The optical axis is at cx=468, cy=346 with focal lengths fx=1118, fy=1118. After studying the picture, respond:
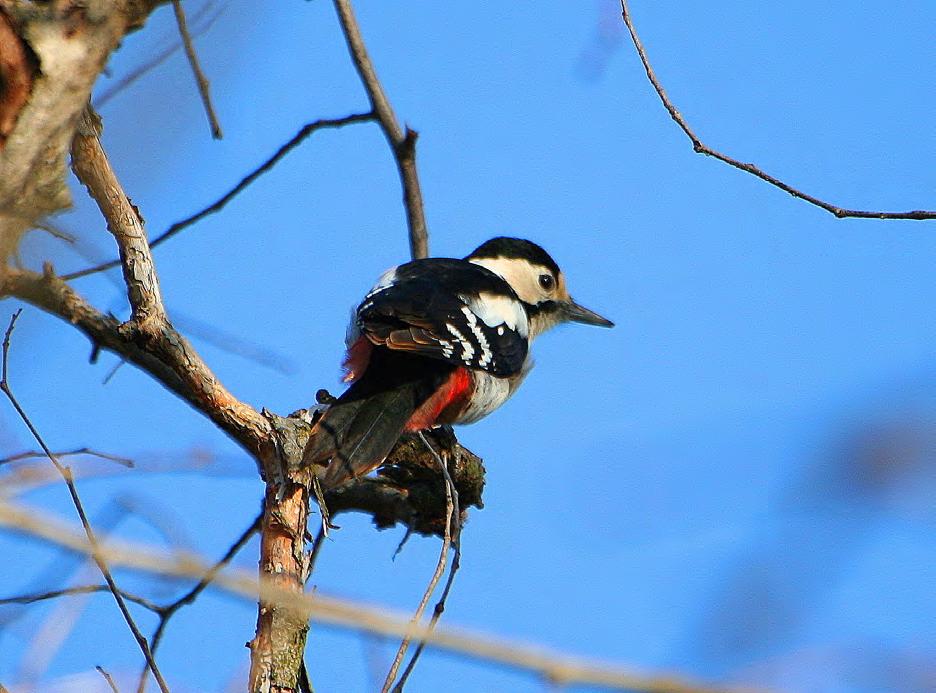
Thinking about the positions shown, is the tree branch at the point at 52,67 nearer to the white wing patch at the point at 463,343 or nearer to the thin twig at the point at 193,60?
the thin twig at the point at 193,60

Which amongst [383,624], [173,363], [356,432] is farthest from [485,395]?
[383,624]

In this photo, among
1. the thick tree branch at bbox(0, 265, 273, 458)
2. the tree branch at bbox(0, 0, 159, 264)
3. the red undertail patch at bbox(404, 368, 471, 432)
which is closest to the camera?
the tree branch at bbox(0, 0, 159, 264)

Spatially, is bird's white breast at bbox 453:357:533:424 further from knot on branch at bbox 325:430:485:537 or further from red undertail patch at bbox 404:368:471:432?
knot on branch at bbox 325:430:485:537

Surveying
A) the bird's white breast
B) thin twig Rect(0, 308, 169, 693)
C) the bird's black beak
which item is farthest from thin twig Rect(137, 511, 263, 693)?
the bird's black beak

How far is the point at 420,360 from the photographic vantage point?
14.5ft

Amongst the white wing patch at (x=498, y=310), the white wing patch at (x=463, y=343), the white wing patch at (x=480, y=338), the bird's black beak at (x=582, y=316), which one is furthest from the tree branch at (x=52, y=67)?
the bird's black beak at (x=582, y=316)

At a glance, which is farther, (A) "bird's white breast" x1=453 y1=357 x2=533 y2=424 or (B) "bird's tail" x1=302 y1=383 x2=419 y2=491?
(A) "bird's white breast" x1=453 y1=357 x2=533 y2=424

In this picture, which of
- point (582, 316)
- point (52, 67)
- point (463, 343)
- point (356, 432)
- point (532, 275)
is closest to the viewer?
point (52, 67)

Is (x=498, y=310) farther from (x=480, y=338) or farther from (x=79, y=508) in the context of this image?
(x=79, y=508)

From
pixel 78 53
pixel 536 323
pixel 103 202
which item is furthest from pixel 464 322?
pixel 78 53

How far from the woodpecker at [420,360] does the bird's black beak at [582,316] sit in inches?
29.7

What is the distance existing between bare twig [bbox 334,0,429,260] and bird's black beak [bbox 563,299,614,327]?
1.35 m

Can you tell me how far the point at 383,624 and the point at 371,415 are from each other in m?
3.10

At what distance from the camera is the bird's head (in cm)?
608
